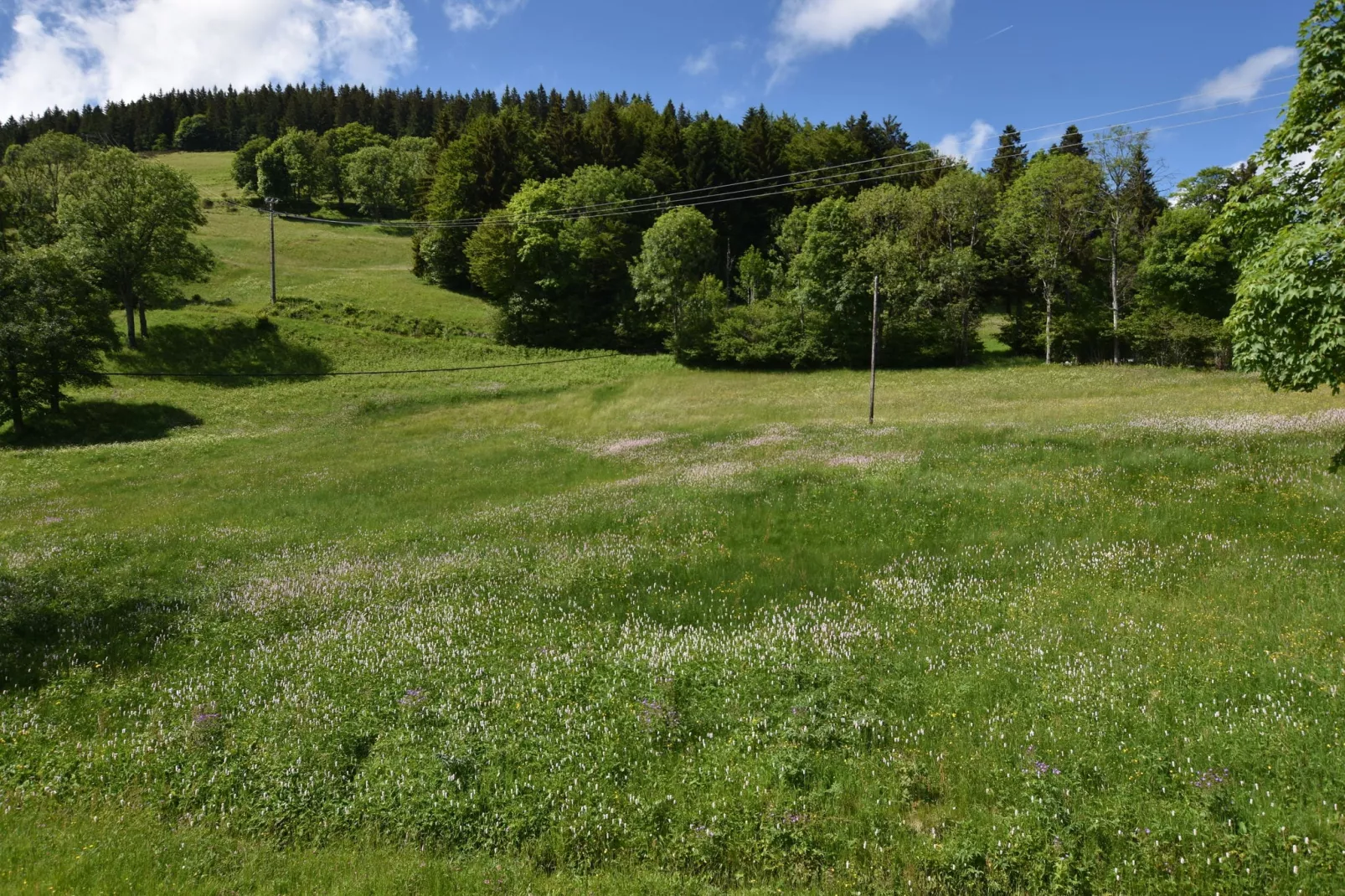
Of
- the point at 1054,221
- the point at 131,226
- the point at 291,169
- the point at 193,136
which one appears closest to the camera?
the point at 131,226

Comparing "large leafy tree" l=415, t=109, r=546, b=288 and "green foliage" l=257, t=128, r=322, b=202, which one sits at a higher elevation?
"green foliage" l=257, t=128, r=322, b=202

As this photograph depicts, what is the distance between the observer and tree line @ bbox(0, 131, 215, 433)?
Answer: 1515 inches

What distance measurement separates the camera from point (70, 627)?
36.4 feet

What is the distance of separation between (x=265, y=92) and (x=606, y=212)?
557 feet

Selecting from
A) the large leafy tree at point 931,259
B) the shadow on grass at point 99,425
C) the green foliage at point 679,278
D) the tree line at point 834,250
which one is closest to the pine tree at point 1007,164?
the tree line at point 834,250

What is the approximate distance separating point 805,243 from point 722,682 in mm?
59516

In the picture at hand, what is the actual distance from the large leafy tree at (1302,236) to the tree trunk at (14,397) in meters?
56.4

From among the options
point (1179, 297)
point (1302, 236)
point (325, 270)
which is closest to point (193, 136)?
point (325, 270)

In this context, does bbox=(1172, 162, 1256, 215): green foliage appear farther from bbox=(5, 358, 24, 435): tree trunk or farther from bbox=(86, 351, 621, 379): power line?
bbox=(5, 358, 24, 435): tree trunk

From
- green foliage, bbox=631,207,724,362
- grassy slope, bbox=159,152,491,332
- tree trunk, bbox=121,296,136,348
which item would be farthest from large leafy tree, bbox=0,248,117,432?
green foliage, bbox=631,207,724,362

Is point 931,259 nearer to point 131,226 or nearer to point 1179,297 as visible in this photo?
point 1179,297

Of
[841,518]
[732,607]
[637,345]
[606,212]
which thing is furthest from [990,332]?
[732,607]

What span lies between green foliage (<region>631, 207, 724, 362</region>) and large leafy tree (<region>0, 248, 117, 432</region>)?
1747 inches

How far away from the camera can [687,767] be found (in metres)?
6.74
